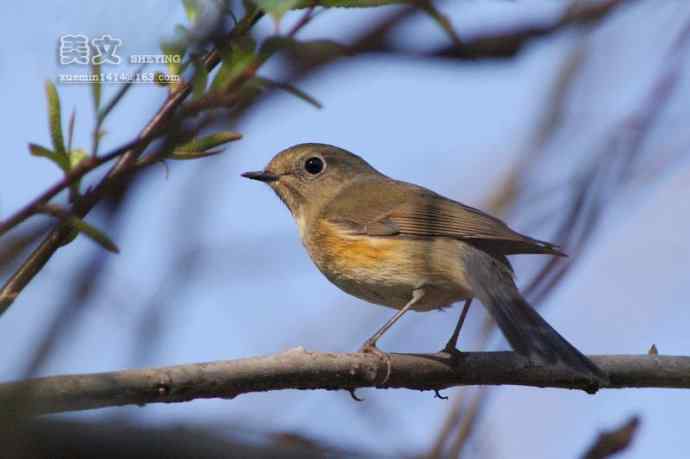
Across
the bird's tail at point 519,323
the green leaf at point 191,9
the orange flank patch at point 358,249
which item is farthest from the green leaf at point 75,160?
the orange flank patch at point 358,249

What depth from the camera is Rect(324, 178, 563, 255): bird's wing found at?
4.50m

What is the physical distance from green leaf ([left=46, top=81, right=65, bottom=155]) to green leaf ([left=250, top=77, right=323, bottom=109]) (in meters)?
0.46

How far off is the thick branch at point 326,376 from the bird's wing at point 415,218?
0.96 meters

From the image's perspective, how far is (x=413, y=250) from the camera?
4676mm

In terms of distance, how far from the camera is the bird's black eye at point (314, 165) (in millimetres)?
5937

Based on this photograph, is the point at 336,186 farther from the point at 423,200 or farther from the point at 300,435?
the point at 300,435

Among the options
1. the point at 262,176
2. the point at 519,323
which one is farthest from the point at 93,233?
the point at 262,176

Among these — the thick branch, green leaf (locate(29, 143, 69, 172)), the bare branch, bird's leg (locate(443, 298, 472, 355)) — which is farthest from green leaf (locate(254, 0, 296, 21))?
bird's leg (locate(443, 298, 472, 355))

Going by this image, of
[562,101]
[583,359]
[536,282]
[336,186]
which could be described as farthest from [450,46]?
[336,186]

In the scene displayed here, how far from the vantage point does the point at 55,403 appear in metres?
1.53

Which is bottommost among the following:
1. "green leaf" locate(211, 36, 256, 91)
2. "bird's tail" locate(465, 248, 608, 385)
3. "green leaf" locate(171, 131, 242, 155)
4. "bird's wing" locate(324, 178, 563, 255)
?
"bird's tail" locate(465, 248, 608, 385)

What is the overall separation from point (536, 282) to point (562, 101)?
823 mm

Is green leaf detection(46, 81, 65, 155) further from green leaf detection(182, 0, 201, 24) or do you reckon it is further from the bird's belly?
the bird's belly

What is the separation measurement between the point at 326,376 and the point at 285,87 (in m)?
1.65
